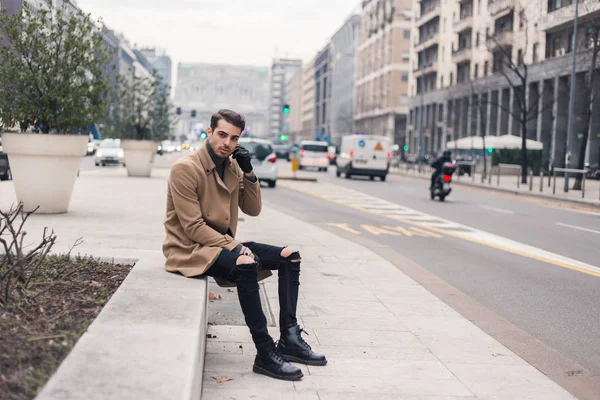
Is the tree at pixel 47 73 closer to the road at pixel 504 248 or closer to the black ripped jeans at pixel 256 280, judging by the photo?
the road at pixel 504 248

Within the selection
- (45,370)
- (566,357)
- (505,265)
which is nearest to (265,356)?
(45,370)

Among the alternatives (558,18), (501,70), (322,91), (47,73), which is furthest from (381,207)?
(322,91)

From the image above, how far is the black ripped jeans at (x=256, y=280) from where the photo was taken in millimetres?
4727

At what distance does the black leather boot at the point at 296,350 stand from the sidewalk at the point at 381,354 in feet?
0.21

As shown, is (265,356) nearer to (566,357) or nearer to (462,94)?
(566,357)

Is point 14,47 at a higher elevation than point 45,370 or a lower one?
higher

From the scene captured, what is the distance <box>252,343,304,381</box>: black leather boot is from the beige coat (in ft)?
2.04

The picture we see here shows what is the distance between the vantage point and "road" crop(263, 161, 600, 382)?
22.8 feet

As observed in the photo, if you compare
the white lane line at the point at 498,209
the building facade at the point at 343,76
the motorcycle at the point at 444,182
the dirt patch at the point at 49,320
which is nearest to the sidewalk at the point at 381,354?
the dirt patch at the point at 49,320

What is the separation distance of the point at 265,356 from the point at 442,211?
15.6 meters

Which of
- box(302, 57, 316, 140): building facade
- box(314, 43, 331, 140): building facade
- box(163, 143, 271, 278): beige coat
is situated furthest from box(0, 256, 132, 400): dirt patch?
box(302, 57, 316, 140): building facade

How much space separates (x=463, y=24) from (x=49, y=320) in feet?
216

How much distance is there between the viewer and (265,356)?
465 cm

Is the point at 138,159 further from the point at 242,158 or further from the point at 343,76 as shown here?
the point at 343,76
